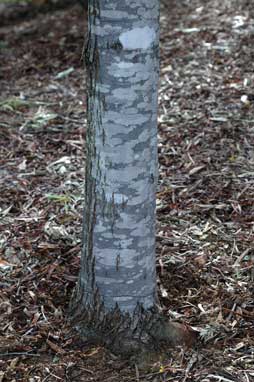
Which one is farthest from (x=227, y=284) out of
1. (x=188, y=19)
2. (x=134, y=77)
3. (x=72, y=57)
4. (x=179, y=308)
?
(x=188, y=19)

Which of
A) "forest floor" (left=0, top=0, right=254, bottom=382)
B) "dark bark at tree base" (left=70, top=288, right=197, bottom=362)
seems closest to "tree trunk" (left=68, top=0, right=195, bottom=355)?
"dark bark at tree base" (left=70, top=288, right=197, bottom=362)

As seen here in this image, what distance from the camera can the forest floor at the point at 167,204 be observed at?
268 centimetres

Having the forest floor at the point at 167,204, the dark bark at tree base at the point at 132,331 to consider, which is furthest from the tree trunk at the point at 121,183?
the forest floor at the point at 167,204

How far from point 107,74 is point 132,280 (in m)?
0.82

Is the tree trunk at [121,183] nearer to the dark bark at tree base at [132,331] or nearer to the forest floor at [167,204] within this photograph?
the dark bark at tree base at [132,331]

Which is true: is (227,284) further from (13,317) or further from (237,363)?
(13,317)

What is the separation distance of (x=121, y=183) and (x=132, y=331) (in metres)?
0.64

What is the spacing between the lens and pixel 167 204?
379 cm

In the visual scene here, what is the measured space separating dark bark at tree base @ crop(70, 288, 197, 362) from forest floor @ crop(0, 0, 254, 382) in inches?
1.9

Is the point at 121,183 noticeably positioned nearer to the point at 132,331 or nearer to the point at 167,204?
the point at 132,331

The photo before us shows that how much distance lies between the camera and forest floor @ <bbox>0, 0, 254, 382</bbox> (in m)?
2.68

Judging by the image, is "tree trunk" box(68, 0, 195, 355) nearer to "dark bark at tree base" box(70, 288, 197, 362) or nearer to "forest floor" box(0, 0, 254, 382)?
"dark bark at tree base" box(70, 288, 197, 362)

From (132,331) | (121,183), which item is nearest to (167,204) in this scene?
(132,331)

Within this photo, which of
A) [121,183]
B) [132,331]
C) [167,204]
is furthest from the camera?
[167,204]
